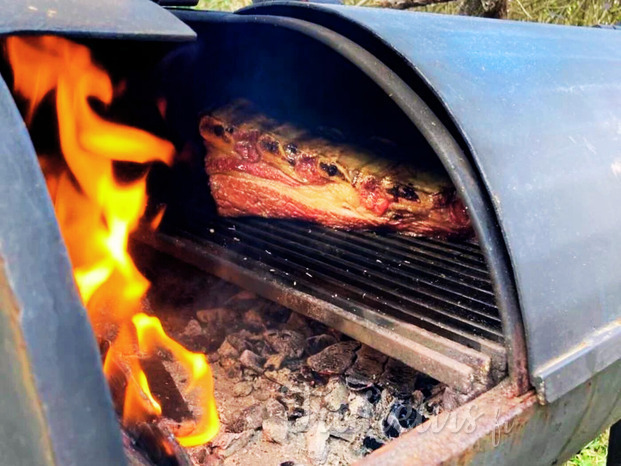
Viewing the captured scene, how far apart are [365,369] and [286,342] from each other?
26 centimetres

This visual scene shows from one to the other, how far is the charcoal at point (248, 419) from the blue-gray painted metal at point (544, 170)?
736 mm

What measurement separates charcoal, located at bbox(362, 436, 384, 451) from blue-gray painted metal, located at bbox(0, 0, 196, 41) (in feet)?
3.26

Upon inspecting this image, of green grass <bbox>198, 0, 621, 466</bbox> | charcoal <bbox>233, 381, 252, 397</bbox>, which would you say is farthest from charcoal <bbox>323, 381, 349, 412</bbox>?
green grass <bbox>198, 0, 621, 466</bbox>

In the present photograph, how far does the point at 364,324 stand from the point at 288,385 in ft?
1.43

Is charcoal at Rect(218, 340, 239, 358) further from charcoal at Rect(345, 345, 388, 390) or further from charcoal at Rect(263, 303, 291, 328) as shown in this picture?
charcoal at Rect(345, 345, 388, 390)

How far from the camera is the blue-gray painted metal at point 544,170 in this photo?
100cm

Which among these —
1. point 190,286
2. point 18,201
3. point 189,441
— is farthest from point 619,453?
point 18,201

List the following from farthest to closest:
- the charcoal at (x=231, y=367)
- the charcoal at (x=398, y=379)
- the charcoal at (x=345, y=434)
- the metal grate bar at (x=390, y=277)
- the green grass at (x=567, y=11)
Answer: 1. the green grass at (x=567, y=11)
2. the charcoal at (x=231, y=367)
3. the charcoal at (x=398, y=379)
4. the charcoal at (x=345, y=434)
5. the metal grate bar at (x=390, y=277)

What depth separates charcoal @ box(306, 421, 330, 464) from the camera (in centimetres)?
142

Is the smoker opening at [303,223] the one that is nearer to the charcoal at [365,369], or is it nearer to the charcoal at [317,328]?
the charcoal at [365,369]

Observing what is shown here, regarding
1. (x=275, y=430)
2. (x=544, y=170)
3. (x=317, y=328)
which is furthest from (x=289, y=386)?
(x=544, y=170)

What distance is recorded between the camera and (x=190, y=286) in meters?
2.04

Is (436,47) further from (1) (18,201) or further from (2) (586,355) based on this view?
(1) (18,201)

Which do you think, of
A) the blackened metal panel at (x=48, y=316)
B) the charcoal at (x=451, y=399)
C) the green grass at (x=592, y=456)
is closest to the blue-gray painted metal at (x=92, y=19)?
the blackened metal panel at (x=48, y=316)
